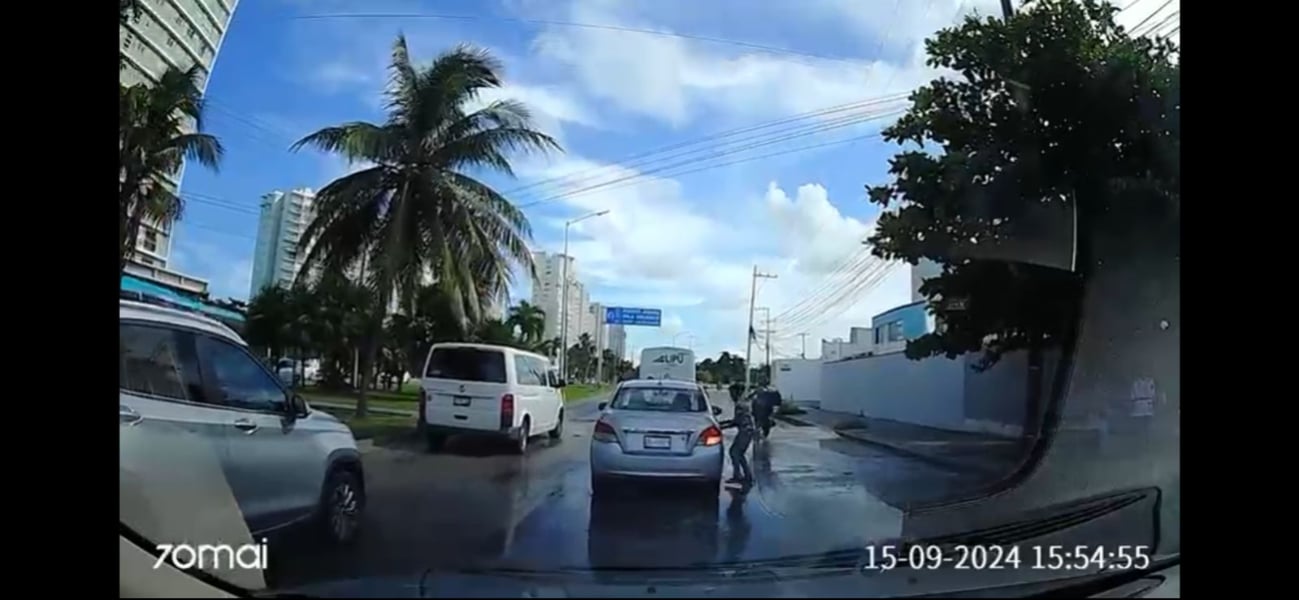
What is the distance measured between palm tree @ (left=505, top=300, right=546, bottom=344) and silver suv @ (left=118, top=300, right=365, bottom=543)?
916 mm

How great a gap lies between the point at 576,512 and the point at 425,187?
5.08ft

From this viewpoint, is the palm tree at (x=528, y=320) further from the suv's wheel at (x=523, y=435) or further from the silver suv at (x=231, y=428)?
the silver suv at (x=231, y=428)

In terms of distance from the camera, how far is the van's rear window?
407 centimetres

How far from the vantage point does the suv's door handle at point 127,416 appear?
3.38 metres

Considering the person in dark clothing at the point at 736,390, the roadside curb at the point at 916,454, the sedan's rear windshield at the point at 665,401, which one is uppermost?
the person in dark clothing at the point at 736,390

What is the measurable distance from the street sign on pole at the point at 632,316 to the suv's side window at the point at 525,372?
0.41 meters

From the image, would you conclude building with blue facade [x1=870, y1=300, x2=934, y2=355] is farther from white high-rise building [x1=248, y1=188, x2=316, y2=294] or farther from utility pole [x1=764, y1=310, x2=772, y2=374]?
white high-rise building [x1=248, y1=188, x2=316, y2=294]

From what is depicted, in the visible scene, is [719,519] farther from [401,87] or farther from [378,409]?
[401,87]

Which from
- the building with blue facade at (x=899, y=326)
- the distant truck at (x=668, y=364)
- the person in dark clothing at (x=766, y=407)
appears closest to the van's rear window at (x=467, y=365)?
the distant truck at (x=668, y=364)

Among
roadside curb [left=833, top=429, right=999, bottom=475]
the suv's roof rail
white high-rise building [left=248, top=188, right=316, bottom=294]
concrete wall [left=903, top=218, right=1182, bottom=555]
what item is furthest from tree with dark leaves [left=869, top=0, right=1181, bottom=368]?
the suv's roof rail

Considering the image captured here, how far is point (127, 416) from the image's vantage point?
338cm
